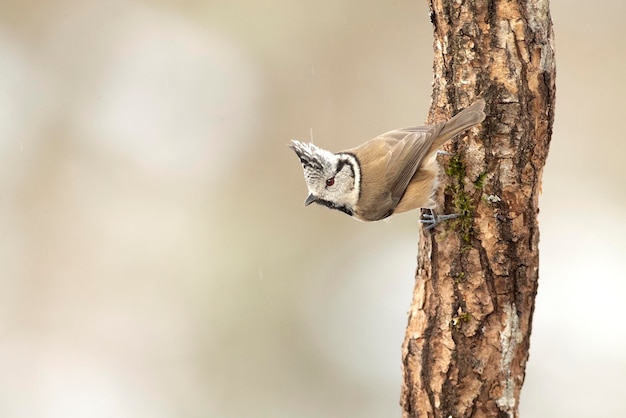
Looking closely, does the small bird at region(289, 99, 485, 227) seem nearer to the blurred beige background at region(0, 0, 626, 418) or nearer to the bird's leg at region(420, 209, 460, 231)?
the bird's leg at region(420, 209, 460, 231)

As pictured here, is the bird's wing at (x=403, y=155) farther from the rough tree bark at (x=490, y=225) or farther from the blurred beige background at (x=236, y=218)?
the blurred beige background at (x=236, y=218)

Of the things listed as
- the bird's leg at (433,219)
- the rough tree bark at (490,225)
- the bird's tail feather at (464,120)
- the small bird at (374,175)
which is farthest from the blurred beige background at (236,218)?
the bird's tail feather at (464,120)

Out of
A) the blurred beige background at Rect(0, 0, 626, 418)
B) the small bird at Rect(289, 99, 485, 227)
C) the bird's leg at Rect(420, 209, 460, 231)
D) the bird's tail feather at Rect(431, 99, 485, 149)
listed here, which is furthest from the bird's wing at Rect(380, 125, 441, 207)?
the blurred beige background at Rect(0, 0, 626, 418)

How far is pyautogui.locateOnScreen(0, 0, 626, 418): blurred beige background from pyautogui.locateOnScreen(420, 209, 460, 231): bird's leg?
284cm

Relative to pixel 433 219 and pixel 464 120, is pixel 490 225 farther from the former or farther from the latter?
pixel 464 120

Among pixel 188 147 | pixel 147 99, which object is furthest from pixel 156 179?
pixel 147 99

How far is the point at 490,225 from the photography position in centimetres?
324

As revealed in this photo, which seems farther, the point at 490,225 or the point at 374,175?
the point at 374,175

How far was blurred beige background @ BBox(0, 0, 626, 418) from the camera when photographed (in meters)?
6.04

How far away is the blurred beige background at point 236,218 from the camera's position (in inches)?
238

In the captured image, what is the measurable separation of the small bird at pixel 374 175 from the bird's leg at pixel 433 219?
0.16 m

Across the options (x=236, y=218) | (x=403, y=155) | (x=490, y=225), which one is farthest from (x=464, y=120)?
(x=236, y=218)

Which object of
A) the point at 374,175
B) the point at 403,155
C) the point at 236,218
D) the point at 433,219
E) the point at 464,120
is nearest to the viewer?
the point at 464,120

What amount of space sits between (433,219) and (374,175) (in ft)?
2.26
